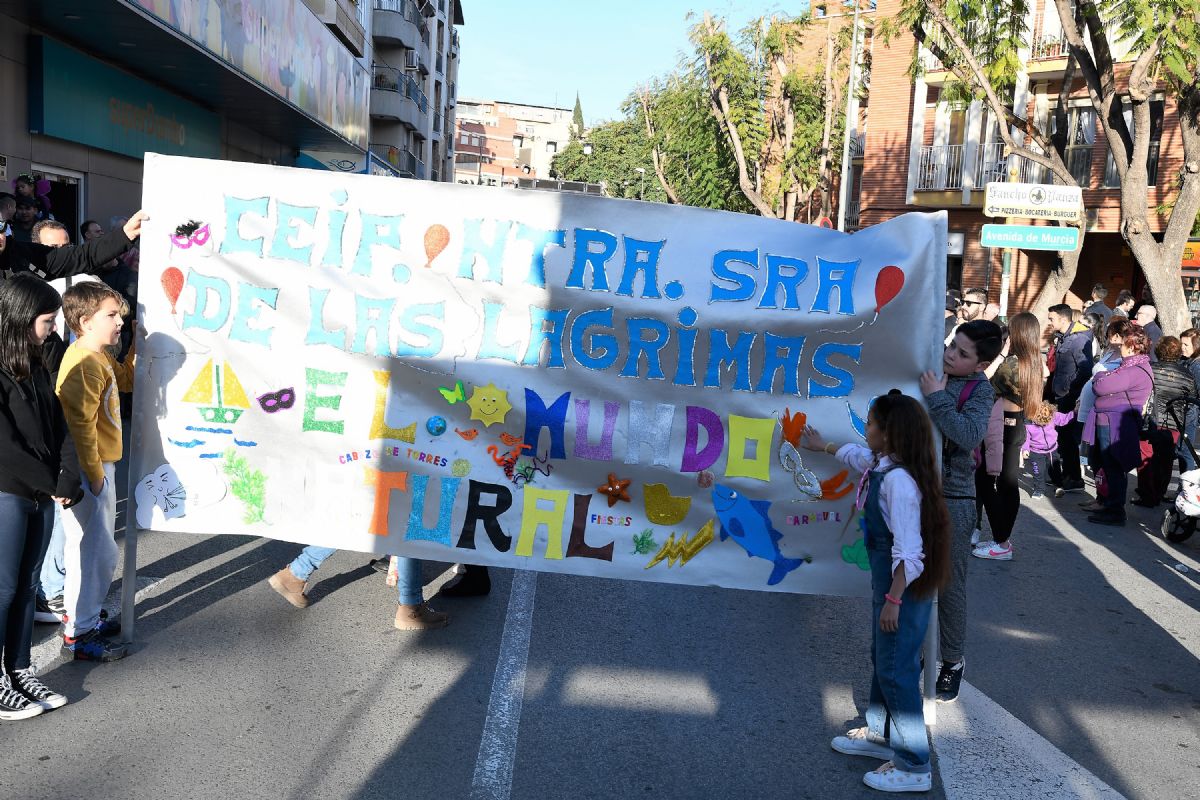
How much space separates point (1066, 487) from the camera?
11.3 metres

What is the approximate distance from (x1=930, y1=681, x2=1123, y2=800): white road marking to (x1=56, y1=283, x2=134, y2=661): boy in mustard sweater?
3619 mm

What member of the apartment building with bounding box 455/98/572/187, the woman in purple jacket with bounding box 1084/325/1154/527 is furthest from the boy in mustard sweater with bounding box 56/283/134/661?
the apartment building with bounding box 455/98/572/187

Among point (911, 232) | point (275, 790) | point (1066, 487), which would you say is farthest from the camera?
point (1066, 487)

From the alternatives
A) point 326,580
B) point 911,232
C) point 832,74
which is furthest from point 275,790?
point 832,74

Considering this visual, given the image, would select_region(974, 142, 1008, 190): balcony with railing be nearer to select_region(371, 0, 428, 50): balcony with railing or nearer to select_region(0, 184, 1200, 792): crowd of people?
select_region(0, 184, 1200, 792): crowd of people

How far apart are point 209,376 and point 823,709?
315 centimetres

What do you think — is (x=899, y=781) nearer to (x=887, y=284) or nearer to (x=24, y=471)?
(x=887, y=284)

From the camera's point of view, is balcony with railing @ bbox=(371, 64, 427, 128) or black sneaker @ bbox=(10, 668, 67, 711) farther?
balcony with railing @ bbox=(371, 64, 427, 128)

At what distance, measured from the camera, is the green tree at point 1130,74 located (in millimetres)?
14141

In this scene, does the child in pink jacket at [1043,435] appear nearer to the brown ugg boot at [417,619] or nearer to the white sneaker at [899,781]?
the white sneaker at [899,781]

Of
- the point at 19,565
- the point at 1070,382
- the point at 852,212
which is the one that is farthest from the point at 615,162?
the point at 19,565

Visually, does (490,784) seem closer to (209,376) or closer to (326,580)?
(209,376)

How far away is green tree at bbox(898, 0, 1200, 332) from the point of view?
14141 millimetres

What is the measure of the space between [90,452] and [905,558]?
Answer: 135 inches
